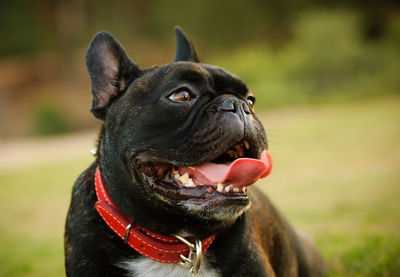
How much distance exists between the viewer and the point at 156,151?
8.88ft

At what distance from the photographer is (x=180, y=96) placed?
9.32 ft

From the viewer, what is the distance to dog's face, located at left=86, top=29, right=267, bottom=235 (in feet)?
8.48

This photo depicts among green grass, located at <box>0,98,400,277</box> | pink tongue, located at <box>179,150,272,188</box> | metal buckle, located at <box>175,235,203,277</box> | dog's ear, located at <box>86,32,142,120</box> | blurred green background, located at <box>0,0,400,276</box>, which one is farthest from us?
blurred green background, located at <box>0,0,400,276</box>

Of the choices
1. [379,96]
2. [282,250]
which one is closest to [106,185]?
[282,250]

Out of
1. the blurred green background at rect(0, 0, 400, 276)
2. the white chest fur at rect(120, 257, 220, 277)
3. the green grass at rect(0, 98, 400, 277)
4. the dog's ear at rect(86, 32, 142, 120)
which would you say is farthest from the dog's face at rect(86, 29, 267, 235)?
the blurred green background at rect(0, 0, 400, 276)

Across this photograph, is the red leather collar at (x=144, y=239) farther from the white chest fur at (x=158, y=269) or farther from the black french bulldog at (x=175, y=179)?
the white chest fur at (x=158, y=269)

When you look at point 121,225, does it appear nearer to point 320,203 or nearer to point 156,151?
point 156,151

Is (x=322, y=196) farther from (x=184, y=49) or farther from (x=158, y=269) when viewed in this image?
(x=158, y=269)

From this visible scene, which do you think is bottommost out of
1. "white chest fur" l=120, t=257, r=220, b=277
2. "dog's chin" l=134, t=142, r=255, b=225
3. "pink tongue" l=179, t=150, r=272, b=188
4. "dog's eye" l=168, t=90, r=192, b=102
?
"white chest fur" l=120, t=257, r=220, b=277

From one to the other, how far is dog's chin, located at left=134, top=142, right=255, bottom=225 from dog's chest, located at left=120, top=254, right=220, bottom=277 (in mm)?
373

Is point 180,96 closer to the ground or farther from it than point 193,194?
farther from it

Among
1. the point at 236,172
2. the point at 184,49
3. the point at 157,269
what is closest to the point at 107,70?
the point at 184,49

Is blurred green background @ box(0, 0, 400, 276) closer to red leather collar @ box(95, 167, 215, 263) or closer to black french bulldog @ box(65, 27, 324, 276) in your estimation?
black french bulldog @ box(65, 27, 324, 276)

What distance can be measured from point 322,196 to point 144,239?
5867 millimetres
